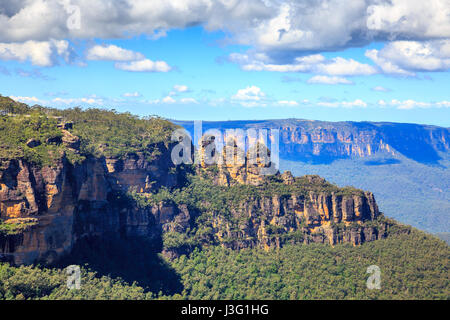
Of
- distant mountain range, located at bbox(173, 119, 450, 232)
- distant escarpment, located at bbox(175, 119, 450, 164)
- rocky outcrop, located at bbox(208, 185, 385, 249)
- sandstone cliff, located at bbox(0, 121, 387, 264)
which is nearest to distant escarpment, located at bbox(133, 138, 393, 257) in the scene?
rocky outcrop, located at bbox(208, 185, 385, 249)

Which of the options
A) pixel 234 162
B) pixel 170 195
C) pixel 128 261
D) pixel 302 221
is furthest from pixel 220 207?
pixel 128 261

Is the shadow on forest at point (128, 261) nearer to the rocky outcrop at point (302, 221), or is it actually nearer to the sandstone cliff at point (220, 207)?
the sandstone cliff at point (220, 207)

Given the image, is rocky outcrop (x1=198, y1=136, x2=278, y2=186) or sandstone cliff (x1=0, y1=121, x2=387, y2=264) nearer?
sandstone cliff (x1=0, y1=121, x2=387, y2=264)

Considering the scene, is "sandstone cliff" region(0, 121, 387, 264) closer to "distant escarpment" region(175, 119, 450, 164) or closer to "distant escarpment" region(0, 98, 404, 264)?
"distant escarpment" region(0, 98, 404, 264)

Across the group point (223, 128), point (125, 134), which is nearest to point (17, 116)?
point (125, 134)

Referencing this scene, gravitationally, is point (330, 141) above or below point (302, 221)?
above

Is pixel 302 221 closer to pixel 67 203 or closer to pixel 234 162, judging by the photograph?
pixel 234 162

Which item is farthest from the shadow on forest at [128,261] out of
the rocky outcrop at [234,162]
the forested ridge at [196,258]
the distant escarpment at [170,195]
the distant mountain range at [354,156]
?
the distant mountain range at [354,156]

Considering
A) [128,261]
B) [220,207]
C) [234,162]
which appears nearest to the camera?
[128,261]

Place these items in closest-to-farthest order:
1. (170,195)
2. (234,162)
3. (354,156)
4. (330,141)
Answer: (170,195)
(234,162)
(330,141)
(354,156)

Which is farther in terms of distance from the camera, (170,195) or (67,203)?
(170,195)
